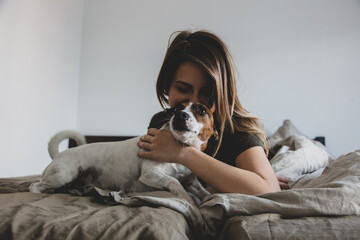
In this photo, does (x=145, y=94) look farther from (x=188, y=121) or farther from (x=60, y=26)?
(x=188, y=121)

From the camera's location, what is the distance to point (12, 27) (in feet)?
6.97

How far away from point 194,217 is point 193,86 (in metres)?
0.66

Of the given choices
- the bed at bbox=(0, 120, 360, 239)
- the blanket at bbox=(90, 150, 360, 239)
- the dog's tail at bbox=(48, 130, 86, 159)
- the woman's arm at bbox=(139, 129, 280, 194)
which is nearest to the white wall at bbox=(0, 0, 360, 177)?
the dog's tail at bbox=(48, 130, 86, 159)

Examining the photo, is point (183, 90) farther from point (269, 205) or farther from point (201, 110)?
point (269, 205)

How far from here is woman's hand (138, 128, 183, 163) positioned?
116 centimetres

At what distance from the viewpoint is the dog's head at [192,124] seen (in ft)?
3.67

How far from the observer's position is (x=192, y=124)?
3.66ft

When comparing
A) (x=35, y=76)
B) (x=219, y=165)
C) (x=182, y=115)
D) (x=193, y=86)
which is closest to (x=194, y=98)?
(x=193, y=86)

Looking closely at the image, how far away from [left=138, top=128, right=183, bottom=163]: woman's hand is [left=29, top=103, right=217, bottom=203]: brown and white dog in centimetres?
3

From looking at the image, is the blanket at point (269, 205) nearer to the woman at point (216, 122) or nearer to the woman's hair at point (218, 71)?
the woman at point (216, 122)

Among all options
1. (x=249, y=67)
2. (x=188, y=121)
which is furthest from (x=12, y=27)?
(x=249, y=67)

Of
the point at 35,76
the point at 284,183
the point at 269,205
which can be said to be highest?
the point at 35,76

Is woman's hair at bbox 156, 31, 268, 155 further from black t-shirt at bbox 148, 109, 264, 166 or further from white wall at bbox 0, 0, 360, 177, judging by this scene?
white wall at bbox 0, 0, 360, 177

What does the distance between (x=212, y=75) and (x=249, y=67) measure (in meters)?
1.85
